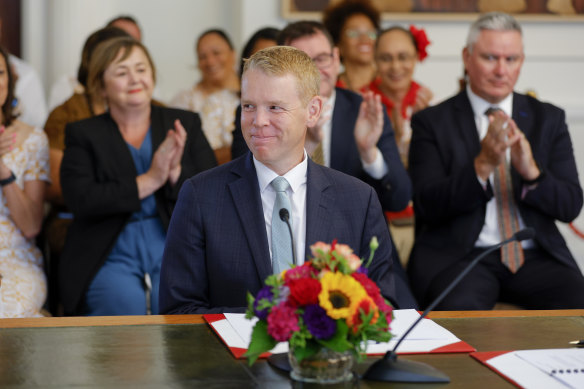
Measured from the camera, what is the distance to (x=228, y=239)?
210 cm

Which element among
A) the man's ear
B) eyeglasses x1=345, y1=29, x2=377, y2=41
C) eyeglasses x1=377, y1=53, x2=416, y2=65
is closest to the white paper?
the man's ear

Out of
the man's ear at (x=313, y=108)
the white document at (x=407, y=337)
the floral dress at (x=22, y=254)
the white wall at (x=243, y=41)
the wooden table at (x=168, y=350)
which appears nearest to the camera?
the wooden table at (x=168, y=350)

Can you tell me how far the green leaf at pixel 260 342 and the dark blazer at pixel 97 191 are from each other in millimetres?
1787

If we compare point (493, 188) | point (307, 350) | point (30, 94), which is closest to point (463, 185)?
point (493, 188)

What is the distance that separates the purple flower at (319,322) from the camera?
1.36 metres

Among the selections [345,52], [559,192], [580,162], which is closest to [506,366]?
[559,192]

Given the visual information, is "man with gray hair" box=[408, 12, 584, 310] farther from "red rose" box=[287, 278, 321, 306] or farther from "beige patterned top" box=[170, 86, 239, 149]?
"red rose" box=[287, 278, 321, 306]

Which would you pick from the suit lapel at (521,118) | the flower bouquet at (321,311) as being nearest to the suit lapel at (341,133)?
the suit lapel at (521,118)

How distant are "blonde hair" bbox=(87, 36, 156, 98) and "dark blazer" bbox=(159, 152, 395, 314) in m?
1.40

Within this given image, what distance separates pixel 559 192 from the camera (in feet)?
10.1

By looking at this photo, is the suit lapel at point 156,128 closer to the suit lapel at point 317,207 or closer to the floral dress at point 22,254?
the floral dress at point 22,254

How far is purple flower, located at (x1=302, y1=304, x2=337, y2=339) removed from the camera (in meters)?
1.36

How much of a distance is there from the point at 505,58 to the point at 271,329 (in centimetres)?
223

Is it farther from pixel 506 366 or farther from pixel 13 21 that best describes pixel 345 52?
→ pixel 506 366
